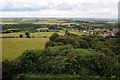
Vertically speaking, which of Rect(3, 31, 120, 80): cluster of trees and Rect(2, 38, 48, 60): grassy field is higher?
Rect(3, 31, 120, 80): cluster of trees

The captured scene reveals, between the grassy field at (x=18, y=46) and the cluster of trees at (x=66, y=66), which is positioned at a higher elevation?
the cluster of trees at (x=66, y=66)

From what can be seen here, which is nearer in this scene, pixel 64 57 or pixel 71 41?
pixel 64 57

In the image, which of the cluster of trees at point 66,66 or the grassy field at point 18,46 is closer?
the cluster of trees at point 66,66

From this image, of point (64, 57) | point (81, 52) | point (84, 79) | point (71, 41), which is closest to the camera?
point (84, 79)

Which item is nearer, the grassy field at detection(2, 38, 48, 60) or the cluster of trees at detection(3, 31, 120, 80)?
the cluster of trees at detection(3, 31, 120, 80)

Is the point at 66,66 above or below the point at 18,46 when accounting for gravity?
above

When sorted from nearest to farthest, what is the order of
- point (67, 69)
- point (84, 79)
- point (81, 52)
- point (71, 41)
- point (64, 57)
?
point (84, 79)
point (67, 69)
point (64, 57)
point (81, 52)
point (71, 41)

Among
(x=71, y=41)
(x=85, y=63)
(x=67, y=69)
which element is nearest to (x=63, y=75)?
(x=67, y=69)

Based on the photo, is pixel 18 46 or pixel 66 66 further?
pixel 18 46

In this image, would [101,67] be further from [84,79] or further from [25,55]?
[25,55]

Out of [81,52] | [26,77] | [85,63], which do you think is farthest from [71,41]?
[26,77]

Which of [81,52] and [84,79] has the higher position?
[81,52]
